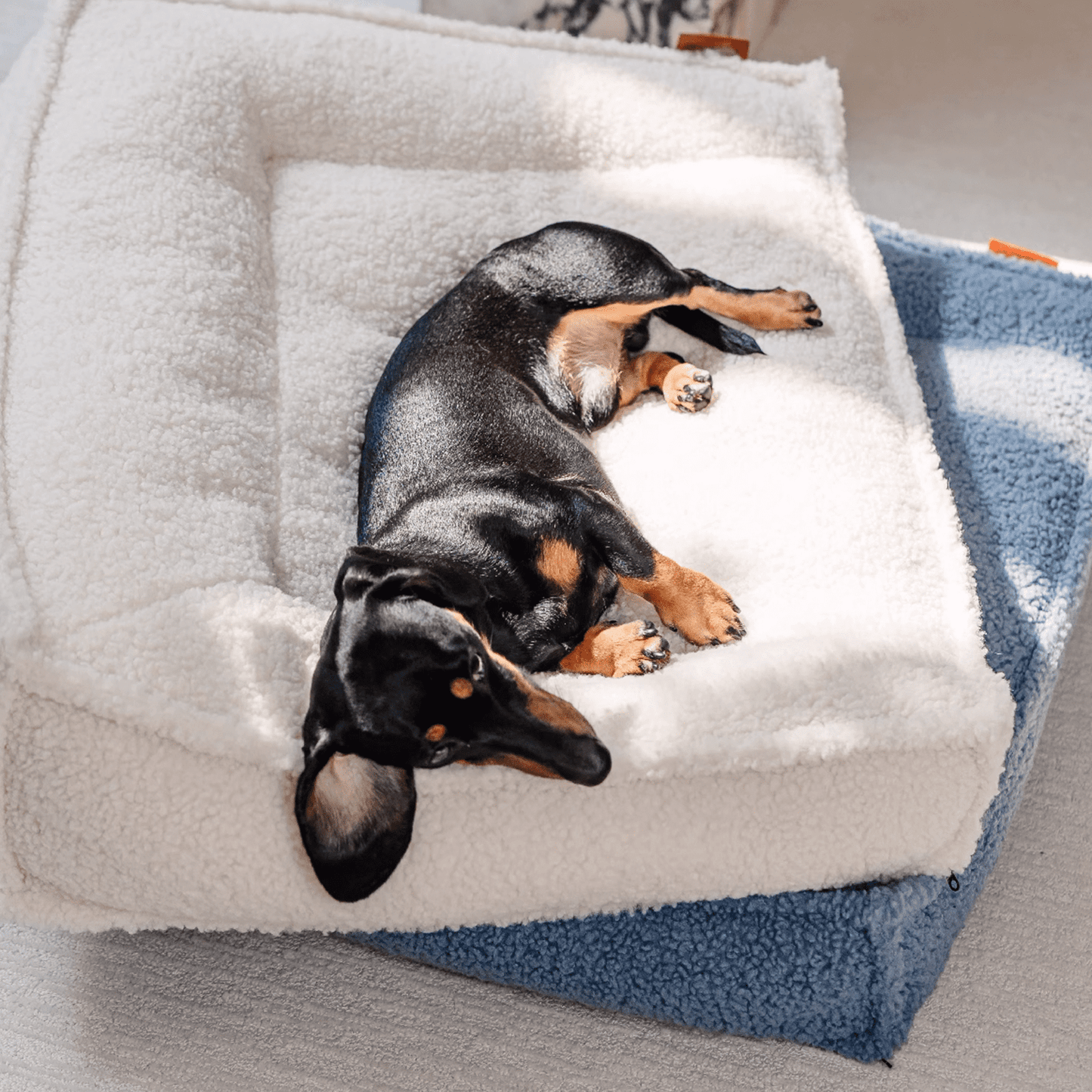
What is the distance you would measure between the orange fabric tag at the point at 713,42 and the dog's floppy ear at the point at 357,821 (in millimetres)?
2143

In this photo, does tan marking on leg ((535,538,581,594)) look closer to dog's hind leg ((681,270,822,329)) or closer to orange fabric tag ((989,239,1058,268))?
dog's hind leg ((681,270,822,329))

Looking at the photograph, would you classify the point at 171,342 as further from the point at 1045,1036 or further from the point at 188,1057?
the point at 1045,1036

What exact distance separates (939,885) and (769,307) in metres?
1.08

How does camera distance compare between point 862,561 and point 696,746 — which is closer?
point 696,746

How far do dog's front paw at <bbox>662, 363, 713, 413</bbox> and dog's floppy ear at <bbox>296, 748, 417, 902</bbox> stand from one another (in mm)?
942

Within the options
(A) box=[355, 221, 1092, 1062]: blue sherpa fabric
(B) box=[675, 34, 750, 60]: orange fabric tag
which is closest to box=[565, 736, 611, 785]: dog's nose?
(A) box=[355, 221, 1092, 1062]: blue sherpa fabric

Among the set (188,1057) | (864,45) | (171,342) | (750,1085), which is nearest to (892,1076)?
(750,1085)

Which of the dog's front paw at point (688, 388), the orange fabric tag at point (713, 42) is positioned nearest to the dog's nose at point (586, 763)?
the dog's front paw at point (688, 388)

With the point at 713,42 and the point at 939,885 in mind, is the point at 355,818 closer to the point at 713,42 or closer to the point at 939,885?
the point at 939,885

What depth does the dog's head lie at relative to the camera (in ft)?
4.75

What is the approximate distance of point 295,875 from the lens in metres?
1.63

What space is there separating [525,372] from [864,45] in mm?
2315

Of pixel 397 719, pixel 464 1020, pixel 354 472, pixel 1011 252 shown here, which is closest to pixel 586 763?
pixel 397 719

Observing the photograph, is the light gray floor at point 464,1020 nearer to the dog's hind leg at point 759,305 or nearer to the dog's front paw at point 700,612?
the dog's front paw at point 700,612
